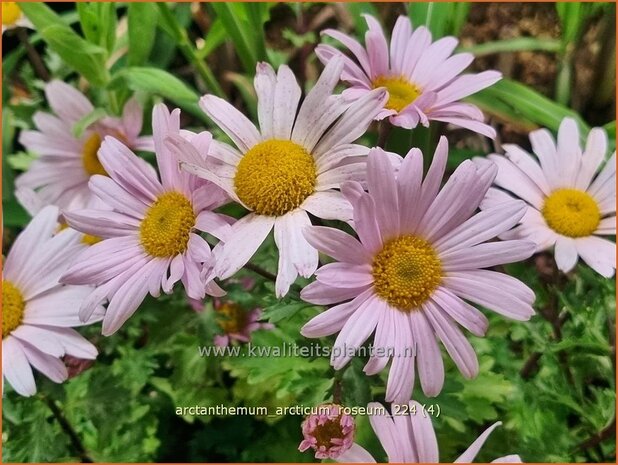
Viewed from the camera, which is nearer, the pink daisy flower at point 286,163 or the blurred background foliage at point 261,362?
the pink daisy flower at point 286,163

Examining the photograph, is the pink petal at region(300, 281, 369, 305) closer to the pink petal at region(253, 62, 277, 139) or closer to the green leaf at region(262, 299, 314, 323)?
the green leaf at region(262, 299, 314, 323)

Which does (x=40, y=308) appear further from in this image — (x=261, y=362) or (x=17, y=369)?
(x=261, y=362)

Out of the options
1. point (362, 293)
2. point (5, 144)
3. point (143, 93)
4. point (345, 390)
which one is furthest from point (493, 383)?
point (5, 144)

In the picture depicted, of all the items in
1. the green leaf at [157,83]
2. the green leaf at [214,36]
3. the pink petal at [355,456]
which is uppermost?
the green leaf at [214,36]

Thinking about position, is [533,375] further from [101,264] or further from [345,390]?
[101,264]

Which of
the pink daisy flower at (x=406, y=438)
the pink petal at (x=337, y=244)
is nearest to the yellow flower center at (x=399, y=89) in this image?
the pink petal at (x=337, y=244)

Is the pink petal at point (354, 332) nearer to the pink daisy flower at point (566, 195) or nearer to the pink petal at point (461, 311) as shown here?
the pink petal at point (461, 311)

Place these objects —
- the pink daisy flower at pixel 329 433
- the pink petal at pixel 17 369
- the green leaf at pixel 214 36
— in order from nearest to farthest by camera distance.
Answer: the pink daisy flower at pixel 329 433
the pink petal at pixel 17 369
the green leaf at pixel 214 36
